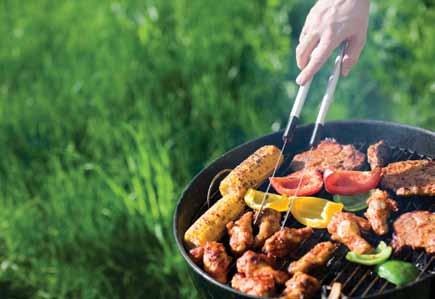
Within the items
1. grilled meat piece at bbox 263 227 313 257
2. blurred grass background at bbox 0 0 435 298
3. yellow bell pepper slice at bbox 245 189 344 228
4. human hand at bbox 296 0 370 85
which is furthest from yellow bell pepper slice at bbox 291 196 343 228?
blurred grass background at bbox 0 0 435 298

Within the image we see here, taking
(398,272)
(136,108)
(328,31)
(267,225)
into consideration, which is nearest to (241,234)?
(267,225)

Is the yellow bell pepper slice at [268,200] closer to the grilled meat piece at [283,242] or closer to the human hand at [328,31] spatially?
the grilled meat piece at [283,242]

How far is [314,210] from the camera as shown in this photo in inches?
107

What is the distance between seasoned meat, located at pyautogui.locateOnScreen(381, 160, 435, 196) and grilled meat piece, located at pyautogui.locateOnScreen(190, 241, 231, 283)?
2.52ft

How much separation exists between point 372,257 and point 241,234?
51 centimetres

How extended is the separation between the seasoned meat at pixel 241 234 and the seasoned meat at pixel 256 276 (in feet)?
0.18

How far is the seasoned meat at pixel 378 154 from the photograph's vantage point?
2.89m

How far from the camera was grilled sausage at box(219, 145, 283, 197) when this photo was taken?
9.40 feet

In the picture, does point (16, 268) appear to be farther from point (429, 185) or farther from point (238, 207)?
point (429, 185)

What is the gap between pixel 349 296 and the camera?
7.64 feet

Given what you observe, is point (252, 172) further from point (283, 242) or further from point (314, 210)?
point (283, 242)

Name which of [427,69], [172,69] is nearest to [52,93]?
[172,69]

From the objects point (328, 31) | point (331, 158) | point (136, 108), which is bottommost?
point (331, 158)

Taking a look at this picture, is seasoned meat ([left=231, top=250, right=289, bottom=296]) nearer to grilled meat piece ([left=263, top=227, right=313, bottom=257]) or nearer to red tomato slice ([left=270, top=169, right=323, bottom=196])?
grilled meat piece ([left=263, top=227, right=313, bottom=257])
